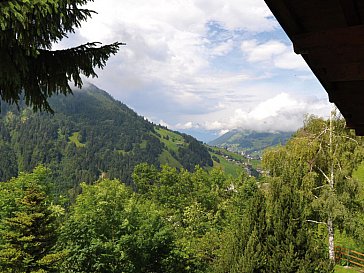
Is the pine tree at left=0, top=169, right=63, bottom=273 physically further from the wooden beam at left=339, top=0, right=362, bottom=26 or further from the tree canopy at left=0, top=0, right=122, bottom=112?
the wooden beam at left=339, top=0, right=362, bottom=26

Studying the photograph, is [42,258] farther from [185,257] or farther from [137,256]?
[185,257]

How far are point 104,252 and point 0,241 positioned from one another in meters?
6.33

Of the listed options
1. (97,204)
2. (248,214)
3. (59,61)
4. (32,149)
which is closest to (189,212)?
(97,204)

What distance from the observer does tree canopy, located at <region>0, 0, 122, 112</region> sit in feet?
14.0

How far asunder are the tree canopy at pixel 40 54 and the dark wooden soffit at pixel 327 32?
11.4 feet

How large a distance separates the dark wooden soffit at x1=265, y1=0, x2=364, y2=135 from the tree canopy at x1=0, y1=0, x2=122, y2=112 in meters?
3.49

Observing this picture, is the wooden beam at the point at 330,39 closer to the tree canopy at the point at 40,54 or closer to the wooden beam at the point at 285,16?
the wooden beam at the point at 285,16

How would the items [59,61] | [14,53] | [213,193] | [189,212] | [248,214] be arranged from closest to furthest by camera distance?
1. [14,53]
2. [59,61]
3. [248,214]
4. [189,212]
5. [213,193]

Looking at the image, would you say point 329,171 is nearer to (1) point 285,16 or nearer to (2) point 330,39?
(2) point 330,39

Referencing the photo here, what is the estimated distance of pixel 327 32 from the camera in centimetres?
188

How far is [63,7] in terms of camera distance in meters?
4.77

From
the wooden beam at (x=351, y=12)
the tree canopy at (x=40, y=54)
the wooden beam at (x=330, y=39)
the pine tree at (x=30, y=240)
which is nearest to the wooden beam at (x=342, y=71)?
the wooden beam at (x=330, y=39)

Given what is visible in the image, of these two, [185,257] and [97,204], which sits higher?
[97,204]

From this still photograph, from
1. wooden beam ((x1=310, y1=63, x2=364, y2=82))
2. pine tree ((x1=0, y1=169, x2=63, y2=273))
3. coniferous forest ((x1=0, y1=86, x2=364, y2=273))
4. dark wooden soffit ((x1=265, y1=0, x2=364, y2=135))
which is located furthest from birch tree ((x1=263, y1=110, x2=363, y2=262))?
dark wooden soffit ((x1=265, y1=0, x2=364, y2=135))
